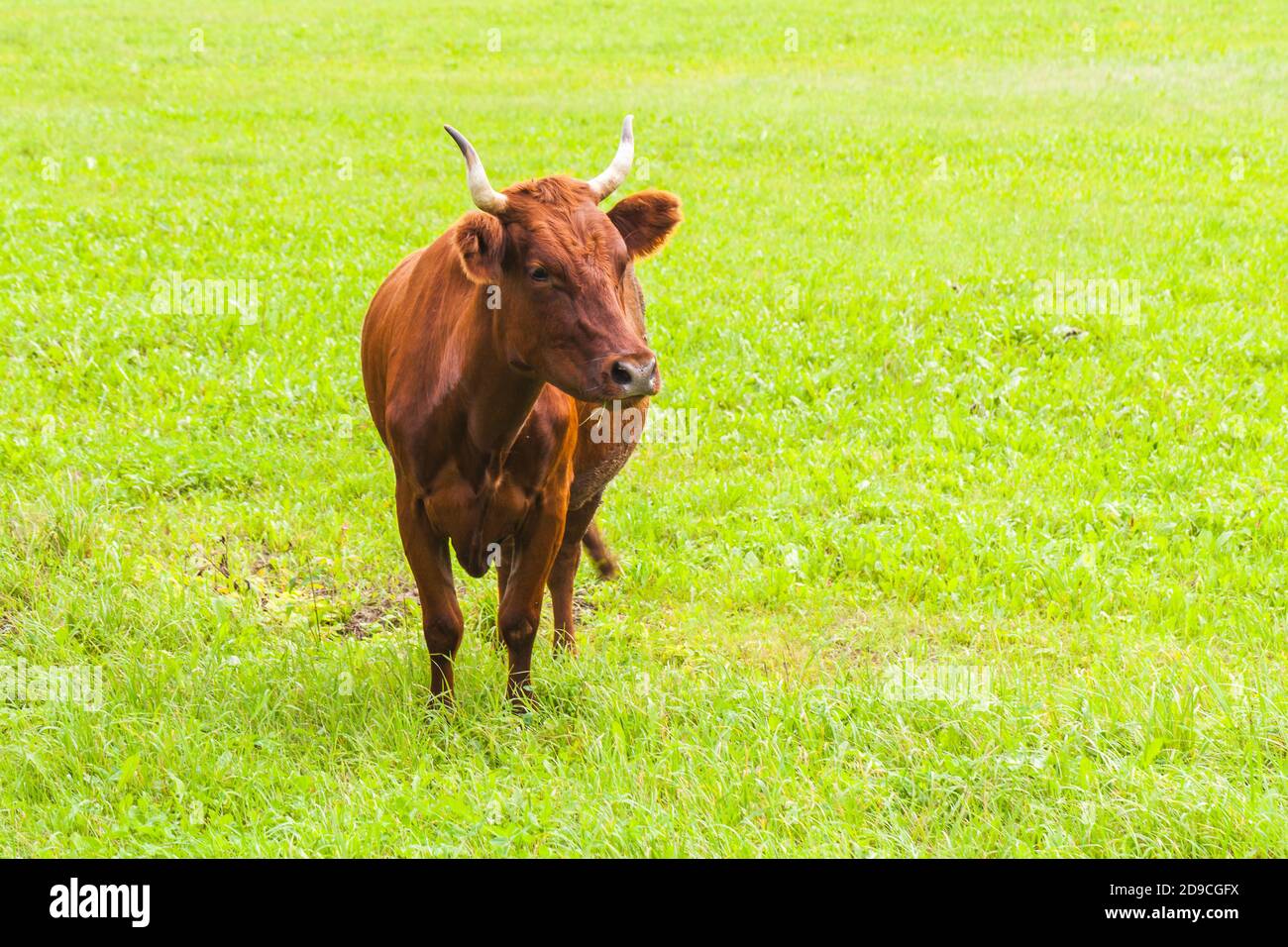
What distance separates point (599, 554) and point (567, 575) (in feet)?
2.94

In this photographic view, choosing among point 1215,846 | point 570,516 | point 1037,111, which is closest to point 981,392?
point 570,516

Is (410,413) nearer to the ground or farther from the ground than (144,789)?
farther from the ground

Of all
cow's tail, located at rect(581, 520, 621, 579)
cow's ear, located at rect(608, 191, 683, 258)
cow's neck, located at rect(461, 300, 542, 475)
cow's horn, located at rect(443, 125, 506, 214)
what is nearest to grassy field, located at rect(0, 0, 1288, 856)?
cow's tail, located at rect(581, 520, 621, 579)

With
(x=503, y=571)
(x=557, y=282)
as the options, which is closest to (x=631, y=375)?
(x=557, y=282)

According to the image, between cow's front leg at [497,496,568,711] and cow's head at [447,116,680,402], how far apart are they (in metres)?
0.87

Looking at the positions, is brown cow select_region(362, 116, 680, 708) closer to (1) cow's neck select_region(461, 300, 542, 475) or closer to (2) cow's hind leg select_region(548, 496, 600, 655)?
(1) cow's neck select_region(461, 300, 542, 475)

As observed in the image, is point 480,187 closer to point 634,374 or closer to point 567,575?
point 634,374

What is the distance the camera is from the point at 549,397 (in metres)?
6.08

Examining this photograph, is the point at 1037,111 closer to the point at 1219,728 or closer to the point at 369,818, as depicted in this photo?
the point at 1219,728

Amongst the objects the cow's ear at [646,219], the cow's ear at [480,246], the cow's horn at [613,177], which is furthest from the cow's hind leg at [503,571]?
the cow's horn at [613,177]

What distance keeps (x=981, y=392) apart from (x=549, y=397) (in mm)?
5645

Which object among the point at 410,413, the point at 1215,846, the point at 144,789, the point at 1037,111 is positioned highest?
the point at 1037,111

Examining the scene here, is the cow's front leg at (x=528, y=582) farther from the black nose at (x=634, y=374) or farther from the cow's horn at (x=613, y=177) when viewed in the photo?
the cow's horn at (x=613, y=177)
